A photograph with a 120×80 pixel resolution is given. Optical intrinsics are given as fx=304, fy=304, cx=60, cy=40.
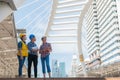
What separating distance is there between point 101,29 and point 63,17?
94.5 m

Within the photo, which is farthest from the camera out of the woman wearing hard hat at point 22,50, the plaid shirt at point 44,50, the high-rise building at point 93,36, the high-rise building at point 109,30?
the high-rise building at point 93,36

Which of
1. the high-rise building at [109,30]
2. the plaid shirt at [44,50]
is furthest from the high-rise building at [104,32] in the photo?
the plaid shirt at [44,50]

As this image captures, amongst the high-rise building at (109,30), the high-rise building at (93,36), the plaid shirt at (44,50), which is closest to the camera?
the plaid shirt at (44,50)

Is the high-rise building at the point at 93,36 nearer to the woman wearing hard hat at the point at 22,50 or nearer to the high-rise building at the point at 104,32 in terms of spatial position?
the high-rise building at the point at 104,32

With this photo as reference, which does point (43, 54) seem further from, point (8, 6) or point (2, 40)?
point (2, 40)

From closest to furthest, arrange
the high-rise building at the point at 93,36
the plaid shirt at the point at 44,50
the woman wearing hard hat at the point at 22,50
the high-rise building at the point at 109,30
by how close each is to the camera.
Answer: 1. the woman wearing hard hat at the point at 22,50
2. the plaid shirt at the point at 44,50
3. the high-rise building at the point at 109,30
4. the high-rise building at the point at 93,36

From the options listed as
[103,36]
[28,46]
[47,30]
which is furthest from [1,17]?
[103,36]

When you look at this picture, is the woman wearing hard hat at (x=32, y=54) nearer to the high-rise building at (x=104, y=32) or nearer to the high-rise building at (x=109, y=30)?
the high-rise building at (x=104, y=32)

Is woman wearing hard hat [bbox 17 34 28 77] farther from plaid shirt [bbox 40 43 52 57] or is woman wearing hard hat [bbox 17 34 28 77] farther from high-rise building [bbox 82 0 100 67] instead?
high-rise building [bbox 82 0 100 67]

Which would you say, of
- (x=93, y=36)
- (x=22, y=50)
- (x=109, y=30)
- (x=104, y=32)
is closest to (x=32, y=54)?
(x=22, y=50)

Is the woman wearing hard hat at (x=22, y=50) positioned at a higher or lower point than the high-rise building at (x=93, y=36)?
lower

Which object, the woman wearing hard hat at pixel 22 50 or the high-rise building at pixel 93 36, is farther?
the high-rise building at pixel 93 36

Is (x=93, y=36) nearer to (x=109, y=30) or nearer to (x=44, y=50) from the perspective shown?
(x=109, y=30)

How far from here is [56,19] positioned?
21.5m
